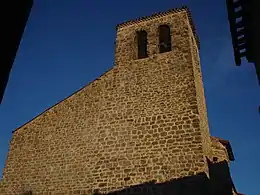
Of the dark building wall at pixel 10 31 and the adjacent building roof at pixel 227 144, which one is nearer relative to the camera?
the dark building wall at pixel 10 31

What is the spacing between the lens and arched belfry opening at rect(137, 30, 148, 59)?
12345mm

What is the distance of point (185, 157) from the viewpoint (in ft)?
28.5

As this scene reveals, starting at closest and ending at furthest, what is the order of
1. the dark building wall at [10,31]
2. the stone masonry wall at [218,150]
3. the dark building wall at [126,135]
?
the dark building wall at [10,31], the dark building wall at [126,135], the stone masonry wall at [218,150]

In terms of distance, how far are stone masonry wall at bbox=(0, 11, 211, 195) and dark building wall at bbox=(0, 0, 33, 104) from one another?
279 inches

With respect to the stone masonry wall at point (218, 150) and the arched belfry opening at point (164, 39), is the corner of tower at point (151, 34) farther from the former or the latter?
the stone masonry wall at point (218, 150)

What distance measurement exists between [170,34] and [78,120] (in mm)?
5212

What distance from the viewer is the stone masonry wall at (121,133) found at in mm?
9016

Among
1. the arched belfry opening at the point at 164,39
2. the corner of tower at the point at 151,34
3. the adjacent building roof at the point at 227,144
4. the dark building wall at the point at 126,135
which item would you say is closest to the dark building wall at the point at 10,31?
the dark building wall at the point at 126,135

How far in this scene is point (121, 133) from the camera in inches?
390

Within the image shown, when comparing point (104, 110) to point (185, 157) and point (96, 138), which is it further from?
point (185, 157)

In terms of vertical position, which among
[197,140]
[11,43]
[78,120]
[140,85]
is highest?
[140,85]

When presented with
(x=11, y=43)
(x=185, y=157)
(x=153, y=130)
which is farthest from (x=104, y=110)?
(x=11, y=43)

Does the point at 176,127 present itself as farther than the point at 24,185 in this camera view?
No

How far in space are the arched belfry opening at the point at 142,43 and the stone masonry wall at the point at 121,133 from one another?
0.47m
